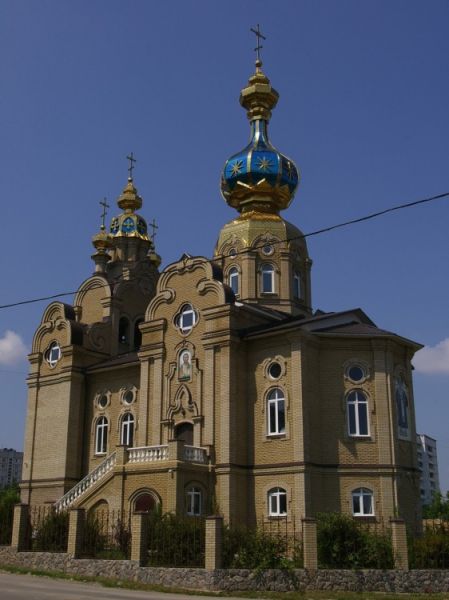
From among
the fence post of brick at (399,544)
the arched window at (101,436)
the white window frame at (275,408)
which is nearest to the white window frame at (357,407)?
the white window frame at (275,408)

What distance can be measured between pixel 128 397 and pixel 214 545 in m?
12.3

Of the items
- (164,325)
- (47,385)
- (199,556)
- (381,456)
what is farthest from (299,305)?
(199,556)

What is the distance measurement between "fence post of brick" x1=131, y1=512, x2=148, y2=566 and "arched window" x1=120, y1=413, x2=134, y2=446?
9.61 m

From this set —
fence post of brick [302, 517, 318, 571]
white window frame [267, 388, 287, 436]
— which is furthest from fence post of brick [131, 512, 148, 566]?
white window frame [267, 388, 287, 436]

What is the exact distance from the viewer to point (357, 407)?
22.7 metres

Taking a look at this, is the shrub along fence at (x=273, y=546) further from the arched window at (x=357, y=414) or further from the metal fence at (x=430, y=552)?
the arched window at (x=357, y=414)

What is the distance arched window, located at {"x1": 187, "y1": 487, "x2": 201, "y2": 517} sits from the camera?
71.9 ft

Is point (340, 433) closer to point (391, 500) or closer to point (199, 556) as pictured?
point (391, 500)

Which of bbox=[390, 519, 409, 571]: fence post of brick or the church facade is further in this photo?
the church facade

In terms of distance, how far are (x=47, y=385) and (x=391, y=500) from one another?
14.7 meters

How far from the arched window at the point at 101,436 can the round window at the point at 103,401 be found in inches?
19.5

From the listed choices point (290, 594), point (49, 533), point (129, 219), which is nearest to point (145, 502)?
point (49, 533)

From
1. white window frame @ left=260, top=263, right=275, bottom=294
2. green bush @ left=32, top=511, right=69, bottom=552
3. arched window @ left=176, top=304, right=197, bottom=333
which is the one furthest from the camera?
white window frame @ left=260, top=263, right=275, bottom=294

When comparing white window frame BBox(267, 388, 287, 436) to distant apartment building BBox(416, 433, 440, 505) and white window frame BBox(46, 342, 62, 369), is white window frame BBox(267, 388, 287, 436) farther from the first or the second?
distant apartment building BBox(416, 433, 440, 505)
